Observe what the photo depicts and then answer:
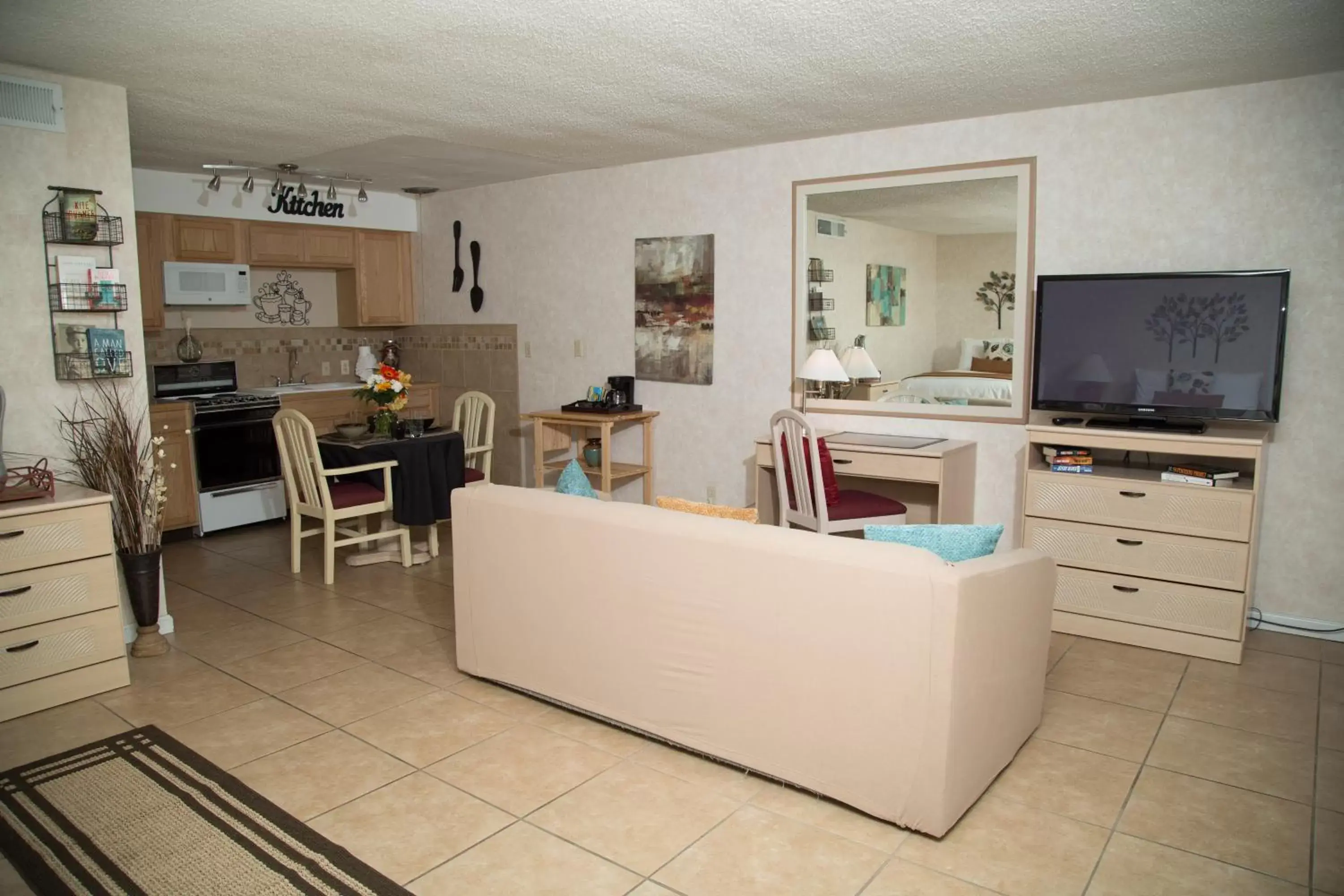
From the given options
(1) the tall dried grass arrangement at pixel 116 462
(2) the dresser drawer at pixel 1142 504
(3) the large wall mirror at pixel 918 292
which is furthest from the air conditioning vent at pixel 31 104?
(2) the dresser drawer at pixel 1142 504

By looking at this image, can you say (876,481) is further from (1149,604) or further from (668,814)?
(668,814)

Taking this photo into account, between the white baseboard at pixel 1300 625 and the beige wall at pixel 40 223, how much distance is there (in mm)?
5068

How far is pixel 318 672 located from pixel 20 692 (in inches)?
38.8

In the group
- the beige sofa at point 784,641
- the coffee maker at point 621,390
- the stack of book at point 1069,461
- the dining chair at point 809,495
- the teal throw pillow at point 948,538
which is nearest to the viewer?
the beige sofa at point 784,641

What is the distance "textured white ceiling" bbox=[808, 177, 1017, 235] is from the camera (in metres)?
4.41

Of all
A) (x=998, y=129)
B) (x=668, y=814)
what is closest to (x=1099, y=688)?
(x=668, y=814)

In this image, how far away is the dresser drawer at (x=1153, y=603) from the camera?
3621mm

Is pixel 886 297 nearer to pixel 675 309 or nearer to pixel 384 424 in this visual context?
pixel 675 309

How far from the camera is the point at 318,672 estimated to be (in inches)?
142

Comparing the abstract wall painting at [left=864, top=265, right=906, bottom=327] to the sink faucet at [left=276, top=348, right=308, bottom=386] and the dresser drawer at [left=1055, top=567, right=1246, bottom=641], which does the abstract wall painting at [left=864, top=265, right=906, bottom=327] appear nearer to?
the dresser drawer at [left=1055, top=567, right=1246, bottom=641]

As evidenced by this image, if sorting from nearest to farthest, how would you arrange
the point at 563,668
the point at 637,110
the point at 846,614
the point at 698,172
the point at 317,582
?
1. the point at 846,614
2. the point at 563,668
3. the point at 637,110
4. the point at 317,582
5. the point at 698,172

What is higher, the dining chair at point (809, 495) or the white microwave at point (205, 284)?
the white microwave at point (205, 284)

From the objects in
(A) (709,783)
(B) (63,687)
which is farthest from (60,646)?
(A) (709,783)

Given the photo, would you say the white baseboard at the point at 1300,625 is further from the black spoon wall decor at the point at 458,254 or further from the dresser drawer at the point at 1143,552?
the black spoon wall decor at the point at 458,254
